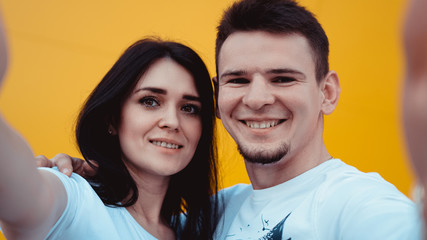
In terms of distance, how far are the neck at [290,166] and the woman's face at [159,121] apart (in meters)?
0.30

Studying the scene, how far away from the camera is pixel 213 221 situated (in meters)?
1.64

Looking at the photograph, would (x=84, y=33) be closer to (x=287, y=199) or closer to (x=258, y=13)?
(x=258, y=13)

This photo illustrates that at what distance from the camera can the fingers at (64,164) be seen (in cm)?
125

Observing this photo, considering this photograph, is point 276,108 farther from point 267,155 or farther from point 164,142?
point 164,142

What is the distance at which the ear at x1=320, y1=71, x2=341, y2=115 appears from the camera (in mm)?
1453

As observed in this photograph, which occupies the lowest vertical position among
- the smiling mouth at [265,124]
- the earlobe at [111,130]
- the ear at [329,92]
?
the earlobe at [111,130]

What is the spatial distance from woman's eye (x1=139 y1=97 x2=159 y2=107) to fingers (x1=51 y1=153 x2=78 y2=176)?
316 mm

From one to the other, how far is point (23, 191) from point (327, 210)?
0.71 metres

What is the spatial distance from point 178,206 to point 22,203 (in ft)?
3.28

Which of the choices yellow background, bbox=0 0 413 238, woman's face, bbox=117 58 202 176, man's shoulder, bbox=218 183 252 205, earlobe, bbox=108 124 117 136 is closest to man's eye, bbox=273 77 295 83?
woman's face, bbox=117 58 202 176

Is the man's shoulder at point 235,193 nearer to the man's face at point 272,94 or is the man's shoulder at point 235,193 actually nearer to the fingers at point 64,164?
the man's face at point 272,94

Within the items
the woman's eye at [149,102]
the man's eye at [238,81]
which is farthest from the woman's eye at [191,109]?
the man's eye at [238,81]

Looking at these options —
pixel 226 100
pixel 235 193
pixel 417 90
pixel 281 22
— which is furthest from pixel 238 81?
pixel 417 90

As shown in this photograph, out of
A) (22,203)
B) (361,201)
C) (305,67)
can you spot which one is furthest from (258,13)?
(22,203)
